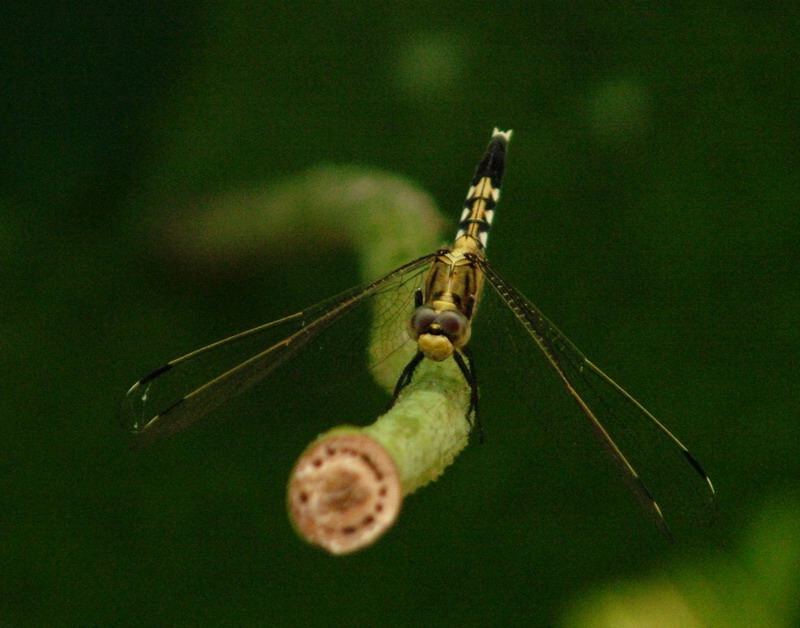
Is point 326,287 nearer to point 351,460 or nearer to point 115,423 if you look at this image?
point 115,423

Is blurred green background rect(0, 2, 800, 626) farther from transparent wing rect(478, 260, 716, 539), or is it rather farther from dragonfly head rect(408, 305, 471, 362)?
dragonfly head rect(408, 305, 471, 362)

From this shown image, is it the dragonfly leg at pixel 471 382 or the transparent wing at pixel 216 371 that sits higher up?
the transparent wing at pixel 216 371

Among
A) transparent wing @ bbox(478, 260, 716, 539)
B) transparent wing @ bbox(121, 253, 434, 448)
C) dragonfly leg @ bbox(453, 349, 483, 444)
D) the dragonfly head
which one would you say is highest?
transparent wing @ bbox(121, 253, 434, 448)

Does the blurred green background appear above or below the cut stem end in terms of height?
above

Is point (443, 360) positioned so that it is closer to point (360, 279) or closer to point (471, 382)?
point (471, 382)

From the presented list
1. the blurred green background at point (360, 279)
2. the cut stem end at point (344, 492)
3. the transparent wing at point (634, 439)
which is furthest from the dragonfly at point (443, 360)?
the cut stem end at point (344, 492)

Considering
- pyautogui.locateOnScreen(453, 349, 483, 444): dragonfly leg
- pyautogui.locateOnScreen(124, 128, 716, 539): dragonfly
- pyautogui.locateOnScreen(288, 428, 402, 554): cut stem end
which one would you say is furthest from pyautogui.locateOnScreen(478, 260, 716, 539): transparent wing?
pyautogui.locateOnScreen(288, 428, 402, 554): cut stem end

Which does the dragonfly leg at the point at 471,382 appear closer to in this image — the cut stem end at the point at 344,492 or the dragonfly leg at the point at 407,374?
the dragonfly leg at the point at 407,374
